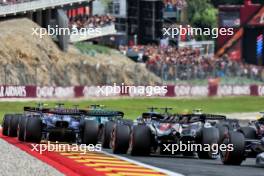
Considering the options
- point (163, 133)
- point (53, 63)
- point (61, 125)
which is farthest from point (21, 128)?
point (53, 63)

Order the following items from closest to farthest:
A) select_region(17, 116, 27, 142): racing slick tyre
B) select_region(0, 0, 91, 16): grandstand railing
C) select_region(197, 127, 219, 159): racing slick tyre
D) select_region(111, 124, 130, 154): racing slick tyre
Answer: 1. select_region(197, 127, 219, 159): racing slick tyre
2. select_region(111, 124, 130, 154): racing slick tyre
3. select_region(17, 116, 27, 142): racing slick tyre
4. select_region(0, 0, 91, 16): grandstand railing

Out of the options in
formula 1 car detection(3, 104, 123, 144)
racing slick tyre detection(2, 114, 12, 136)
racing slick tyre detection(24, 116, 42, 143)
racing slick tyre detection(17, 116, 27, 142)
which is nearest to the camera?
formula 1 car detection(3, 104, 123, 144)

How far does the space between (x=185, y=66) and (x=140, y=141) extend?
131ft

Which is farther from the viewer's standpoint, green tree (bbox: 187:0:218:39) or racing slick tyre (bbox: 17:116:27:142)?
green tree (bbox: 187:0:218:39)

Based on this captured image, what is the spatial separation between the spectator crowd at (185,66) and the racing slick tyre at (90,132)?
120 feet

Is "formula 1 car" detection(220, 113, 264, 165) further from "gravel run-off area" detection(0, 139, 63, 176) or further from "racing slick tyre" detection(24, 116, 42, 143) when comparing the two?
"racing slick tyre" detection(24, 116, 42, 143)

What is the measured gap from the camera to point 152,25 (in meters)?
76.9

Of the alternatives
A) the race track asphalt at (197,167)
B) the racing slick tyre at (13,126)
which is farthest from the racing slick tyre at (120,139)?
the racing slick tyre at (13,126)

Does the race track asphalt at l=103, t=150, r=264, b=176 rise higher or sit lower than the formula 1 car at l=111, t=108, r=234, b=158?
lower

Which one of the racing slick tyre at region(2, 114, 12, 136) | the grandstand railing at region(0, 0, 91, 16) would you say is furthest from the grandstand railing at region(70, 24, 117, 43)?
the racing slick tyre at region(2, 114, 12, 136)

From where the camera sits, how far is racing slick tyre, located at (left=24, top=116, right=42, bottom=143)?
22578mm

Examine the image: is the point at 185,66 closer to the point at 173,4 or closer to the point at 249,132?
the point at 173,4

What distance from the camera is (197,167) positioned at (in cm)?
1703

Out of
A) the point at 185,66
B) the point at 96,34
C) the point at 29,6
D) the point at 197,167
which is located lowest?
the point at 197,167
